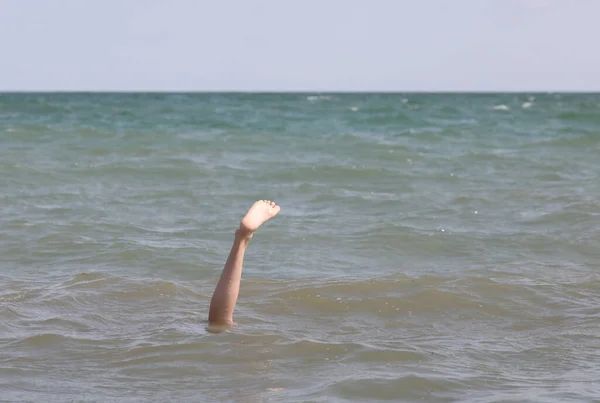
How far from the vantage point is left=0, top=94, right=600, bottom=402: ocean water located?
4020mm

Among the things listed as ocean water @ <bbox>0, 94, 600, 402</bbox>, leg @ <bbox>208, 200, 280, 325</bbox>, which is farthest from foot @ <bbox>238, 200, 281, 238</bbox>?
ocean water @ <bbox>0, 94, 600, 402</bbox>

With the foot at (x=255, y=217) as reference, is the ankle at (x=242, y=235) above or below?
below

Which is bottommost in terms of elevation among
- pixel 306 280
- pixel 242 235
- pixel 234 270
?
pixel 234 270

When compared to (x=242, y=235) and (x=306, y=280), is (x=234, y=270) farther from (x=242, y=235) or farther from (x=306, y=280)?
(x=306, y=280)

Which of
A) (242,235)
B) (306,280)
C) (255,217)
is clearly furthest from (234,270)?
(306,280)

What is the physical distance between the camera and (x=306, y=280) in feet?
20.1

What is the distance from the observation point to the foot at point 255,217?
15.4 feet

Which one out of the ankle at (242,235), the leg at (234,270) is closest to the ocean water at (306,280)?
the leg at (234,270)

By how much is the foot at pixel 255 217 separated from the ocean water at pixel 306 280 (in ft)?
1.92

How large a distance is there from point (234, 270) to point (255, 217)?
0.33 m

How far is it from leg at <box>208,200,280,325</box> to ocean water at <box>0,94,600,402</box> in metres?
0.12

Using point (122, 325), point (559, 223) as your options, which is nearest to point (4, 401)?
point (122, 325)

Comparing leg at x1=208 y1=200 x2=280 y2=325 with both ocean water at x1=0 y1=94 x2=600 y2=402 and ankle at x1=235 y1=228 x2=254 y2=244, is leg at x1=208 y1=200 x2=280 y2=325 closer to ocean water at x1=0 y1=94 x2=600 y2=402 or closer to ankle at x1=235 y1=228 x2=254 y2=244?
ankle at x1=235 y1=228 x2=254 y2=244

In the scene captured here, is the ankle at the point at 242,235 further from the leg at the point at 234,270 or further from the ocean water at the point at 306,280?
the ocean water at the point at 306,280
